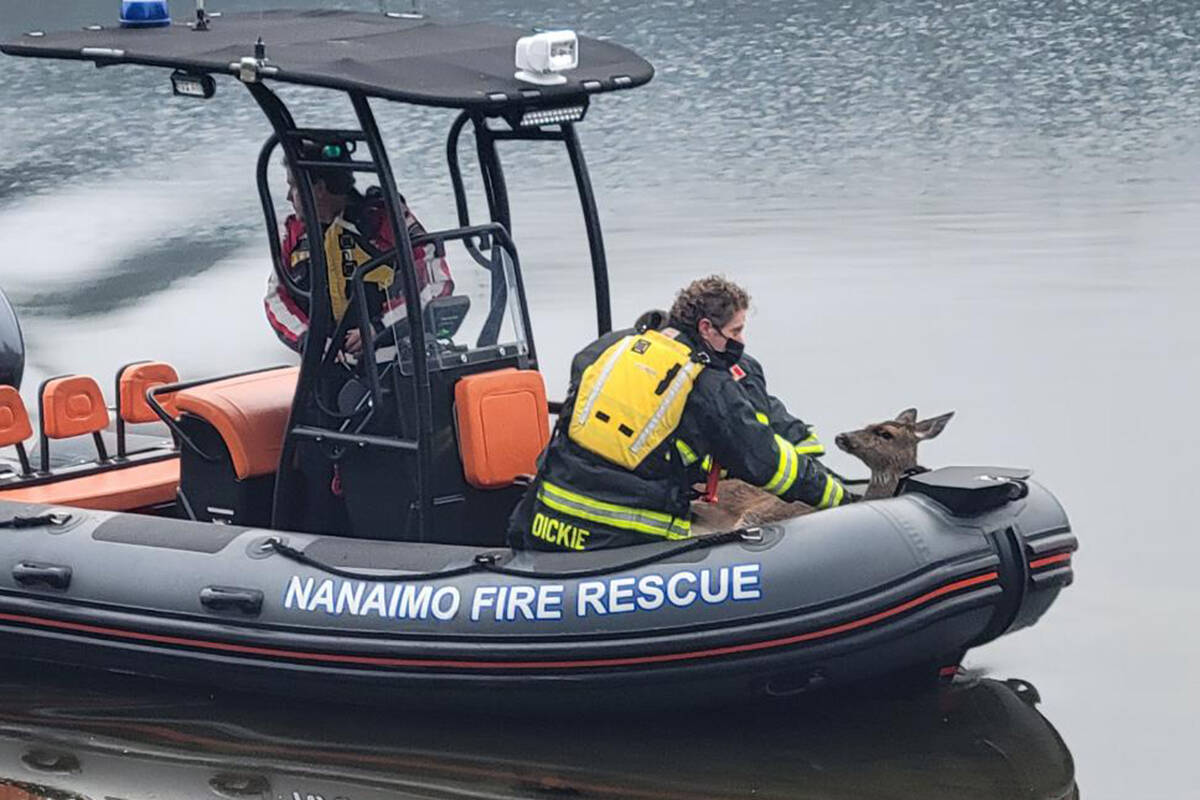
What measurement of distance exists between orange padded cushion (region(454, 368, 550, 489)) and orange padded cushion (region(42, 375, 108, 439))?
4.71 feet

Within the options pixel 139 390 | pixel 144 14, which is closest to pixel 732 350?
pixel 144 14

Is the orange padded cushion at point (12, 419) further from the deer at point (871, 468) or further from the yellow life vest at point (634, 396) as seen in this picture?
the deer at point (871, 468)

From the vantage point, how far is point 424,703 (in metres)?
5.39

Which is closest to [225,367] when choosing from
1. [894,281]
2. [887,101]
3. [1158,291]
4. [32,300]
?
[32,300]

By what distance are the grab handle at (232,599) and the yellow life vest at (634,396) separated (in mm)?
929

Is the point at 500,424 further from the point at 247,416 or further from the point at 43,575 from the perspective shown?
the point at 43,575

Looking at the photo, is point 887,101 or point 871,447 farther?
point 887,101

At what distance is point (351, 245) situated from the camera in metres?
5.69

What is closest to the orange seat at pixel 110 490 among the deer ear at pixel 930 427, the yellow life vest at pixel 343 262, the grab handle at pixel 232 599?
the grab handle at pixel 232 599

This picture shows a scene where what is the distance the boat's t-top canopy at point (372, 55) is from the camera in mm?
5156

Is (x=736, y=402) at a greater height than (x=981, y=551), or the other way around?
(x=736, y=402)

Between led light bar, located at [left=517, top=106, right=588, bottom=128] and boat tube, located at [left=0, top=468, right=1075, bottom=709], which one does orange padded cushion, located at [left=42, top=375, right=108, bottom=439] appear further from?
led light bar, located at [left=517, top=106, right=588, bottom=128]

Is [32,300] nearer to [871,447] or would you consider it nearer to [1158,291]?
[1158,291]

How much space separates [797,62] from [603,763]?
1532 cm
